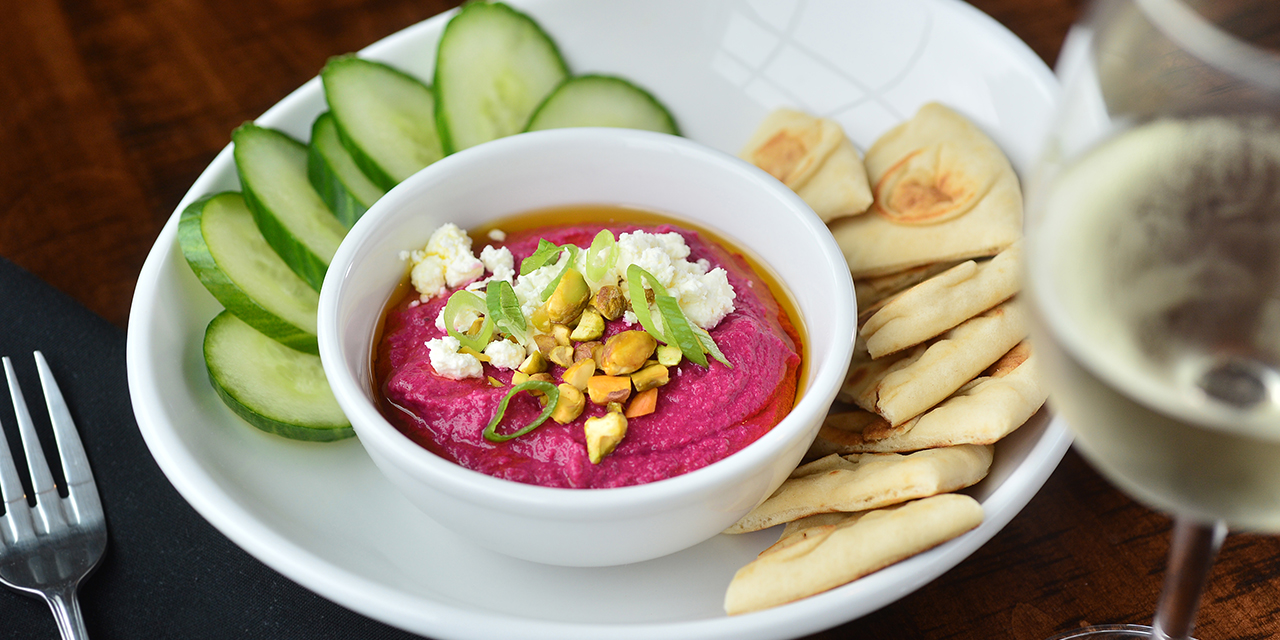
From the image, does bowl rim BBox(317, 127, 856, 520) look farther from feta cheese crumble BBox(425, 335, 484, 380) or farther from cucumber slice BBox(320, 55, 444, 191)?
cucumber slice BBox(320, 55, 444, 191)

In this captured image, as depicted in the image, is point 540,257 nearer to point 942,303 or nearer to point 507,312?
point 507,312

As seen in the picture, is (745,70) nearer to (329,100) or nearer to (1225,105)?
(329,100)

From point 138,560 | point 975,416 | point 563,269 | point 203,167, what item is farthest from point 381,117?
point 975,416

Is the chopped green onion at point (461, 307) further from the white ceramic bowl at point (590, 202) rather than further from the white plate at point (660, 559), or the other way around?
the white plate at point (660, 559)

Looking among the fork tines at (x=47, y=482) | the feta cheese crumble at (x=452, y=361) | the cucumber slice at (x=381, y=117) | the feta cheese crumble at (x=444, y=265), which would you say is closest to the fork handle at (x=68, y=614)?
the fork tines at (x=47, y=482)

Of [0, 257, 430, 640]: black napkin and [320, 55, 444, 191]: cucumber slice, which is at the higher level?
[320, 55, 444, 191]: cucumber slice

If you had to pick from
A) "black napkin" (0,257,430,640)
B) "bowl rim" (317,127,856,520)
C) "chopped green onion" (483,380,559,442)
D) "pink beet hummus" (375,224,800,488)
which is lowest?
"black napkin" (0,257,430,640)

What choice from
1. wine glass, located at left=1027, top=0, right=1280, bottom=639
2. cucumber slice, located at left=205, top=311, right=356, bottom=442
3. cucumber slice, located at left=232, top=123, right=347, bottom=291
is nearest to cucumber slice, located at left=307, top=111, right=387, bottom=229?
cucumber slice, located at left=232, top=123, right=347, bottom=291
